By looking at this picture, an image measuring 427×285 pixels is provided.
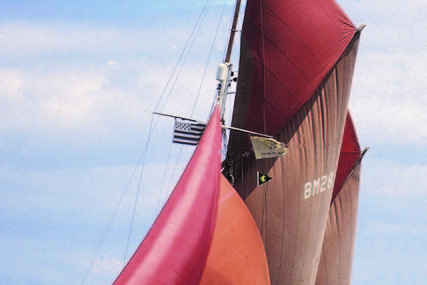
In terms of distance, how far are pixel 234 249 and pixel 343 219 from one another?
1125 centimetres

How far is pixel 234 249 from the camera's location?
28.1m

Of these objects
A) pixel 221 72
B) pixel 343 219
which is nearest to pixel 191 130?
pixel 221 72

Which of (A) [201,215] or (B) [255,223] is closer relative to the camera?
(A) [201,215]

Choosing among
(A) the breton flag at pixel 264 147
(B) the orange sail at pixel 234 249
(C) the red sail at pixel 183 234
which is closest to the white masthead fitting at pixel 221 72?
(A) the breton flag at pixel 264 147

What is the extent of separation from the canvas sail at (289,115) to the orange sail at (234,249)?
2.72m

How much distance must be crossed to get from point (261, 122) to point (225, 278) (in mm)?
5686

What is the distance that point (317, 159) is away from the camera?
108ft

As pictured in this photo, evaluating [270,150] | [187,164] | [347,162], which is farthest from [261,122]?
[347,162]

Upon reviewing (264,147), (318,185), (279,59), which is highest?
(279,59)

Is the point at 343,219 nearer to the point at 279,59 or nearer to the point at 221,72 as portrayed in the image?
the point at 279,59

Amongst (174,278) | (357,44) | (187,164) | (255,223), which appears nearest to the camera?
(174,278)

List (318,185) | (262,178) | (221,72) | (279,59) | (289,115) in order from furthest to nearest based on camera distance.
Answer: (318,185)
(289,115)
(262,178)
(279,59)
(221,72)

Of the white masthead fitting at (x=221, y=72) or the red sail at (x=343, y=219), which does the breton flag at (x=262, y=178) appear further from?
the red sail at (x=343, y=219)

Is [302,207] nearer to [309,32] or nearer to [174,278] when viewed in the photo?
[309,32]
